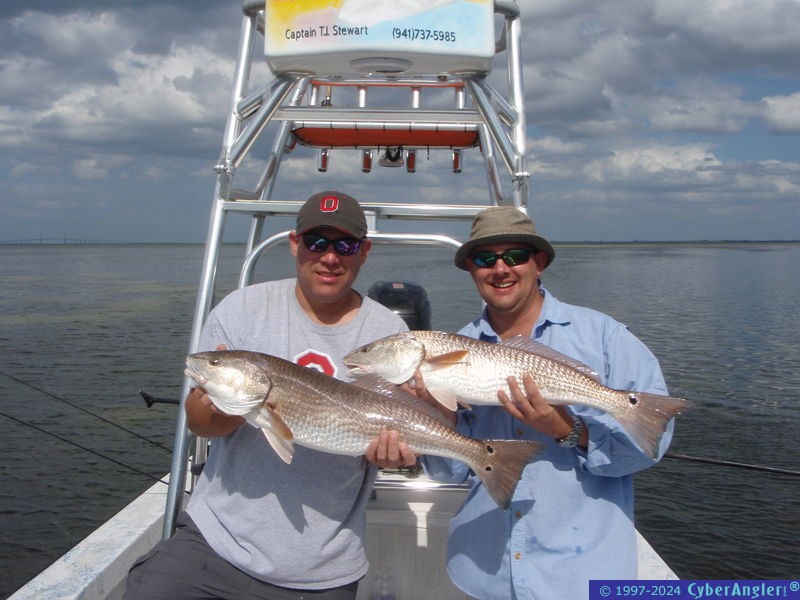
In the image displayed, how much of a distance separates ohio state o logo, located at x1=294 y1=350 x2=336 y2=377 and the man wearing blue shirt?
491 millimetres

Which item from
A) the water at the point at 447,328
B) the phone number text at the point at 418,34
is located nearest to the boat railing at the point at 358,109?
the phone number text at the point at 418,34

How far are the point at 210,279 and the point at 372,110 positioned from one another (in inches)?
58.4

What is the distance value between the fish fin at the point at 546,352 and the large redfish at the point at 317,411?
0.41 meters

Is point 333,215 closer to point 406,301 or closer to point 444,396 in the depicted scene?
point 444,396

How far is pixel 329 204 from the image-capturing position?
3.23m

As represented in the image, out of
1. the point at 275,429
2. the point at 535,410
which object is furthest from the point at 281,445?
the point at 535,410

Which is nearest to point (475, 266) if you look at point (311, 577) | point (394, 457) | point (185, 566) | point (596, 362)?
point (596, 362)

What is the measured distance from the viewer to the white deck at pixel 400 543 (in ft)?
13.3

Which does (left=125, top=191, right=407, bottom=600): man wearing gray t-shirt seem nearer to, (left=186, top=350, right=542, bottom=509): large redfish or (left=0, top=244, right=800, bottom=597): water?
(left=186, top=350, right=542, bottom=509): large redfish

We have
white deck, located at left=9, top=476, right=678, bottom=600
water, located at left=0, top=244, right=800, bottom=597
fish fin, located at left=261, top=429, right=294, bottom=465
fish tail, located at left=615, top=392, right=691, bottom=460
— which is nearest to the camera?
fish tail, located at left=615, top=392, right=691, bottom=460

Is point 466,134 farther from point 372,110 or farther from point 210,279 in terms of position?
point 210,279

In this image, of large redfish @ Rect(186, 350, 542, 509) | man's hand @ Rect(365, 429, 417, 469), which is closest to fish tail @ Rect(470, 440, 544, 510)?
large redfish @ Rect(186, 350, 542, 509)

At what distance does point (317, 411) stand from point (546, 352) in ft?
3.23

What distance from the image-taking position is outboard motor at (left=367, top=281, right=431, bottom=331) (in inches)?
210
